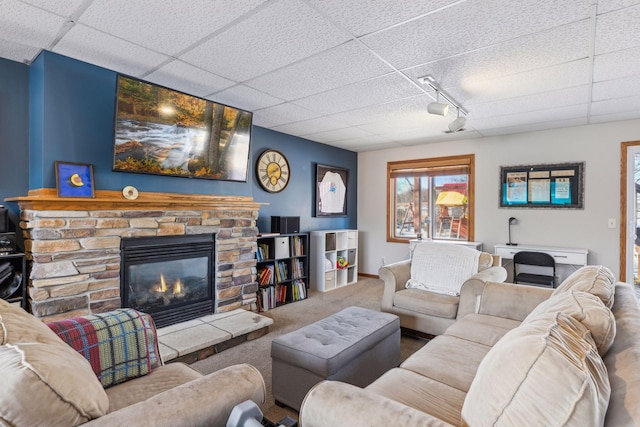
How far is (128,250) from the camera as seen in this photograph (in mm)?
2848

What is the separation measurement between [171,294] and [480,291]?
279 cm

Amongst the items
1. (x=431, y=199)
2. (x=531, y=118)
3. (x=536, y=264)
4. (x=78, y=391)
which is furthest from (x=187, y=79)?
(x=536, y=264)

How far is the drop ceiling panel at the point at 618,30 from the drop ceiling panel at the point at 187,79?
8.75ft

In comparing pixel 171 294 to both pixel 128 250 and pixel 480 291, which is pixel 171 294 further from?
pixel 480 291

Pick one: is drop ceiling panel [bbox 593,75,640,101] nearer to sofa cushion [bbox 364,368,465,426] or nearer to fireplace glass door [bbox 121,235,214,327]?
sofa cushion [bbox 364,368,465,426]

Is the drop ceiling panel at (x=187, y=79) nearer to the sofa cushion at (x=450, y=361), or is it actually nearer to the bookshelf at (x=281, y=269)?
the bookshelf at (x=281, y=269)

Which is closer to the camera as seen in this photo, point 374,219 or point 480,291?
point 480,291

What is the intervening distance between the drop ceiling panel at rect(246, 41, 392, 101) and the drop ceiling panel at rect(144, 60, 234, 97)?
0.99 ft

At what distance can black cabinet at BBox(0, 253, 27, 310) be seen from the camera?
7.55 ft

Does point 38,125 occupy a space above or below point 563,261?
above

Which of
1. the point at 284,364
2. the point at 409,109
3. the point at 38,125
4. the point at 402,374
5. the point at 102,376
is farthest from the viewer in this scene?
the point at 409,109

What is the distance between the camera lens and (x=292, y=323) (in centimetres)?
361

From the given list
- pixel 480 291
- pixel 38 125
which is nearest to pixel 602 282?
pixel 480 291

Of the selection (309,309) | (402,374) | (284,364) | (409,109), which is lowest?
(309,309)
